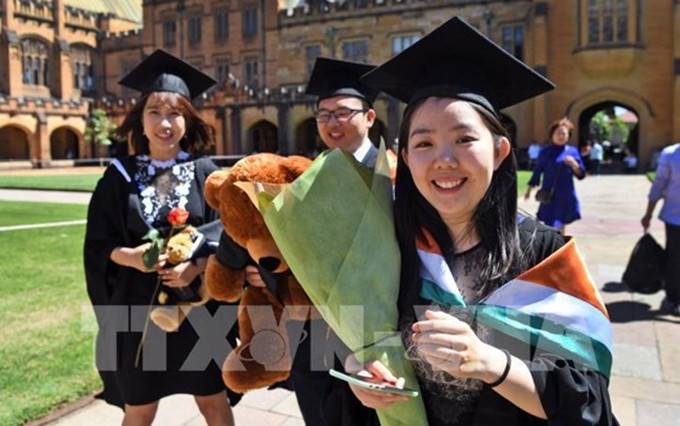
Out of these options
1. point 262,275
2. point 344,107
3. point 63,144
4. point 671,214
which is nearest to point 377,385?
point 262,275

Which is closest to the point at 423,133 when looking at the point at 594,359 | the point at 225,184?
the point at 594,359

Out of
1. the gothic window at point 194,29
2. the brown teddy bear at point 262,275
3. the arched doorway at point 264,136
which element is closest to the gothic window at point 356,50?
the arched doorway at point 264,136

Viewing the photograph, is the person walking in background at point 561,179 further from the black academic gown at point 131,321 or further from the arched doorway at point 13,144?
the arched doorway at point 13,144

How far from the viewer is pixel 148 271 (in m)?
2.70

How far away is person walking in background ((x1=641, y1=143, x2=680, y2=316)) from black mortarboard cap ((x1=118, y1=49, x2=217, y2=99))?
4.73m

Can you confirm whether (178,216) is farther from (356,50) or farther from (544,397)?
(356,50)

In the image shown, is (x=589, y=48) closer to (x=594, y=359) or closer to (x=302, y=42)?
(x=302, y=42)

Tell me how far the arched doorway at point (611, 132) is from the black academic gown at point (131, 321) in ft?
102

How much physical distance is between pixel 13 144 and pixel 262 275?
4626cm

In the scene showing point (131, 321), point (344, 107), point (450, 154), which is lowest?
point (131, 321)

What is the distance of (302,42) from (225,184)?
124 ft

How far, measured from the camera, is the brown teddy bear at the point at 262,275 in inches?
88.1

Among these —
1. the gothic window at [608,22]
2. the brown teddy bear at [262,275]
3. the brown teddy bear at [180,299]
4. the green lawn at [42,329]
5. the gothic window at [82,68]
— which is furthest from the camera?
the gothic window at [82,68]

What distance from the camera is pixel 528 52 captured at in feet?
105
